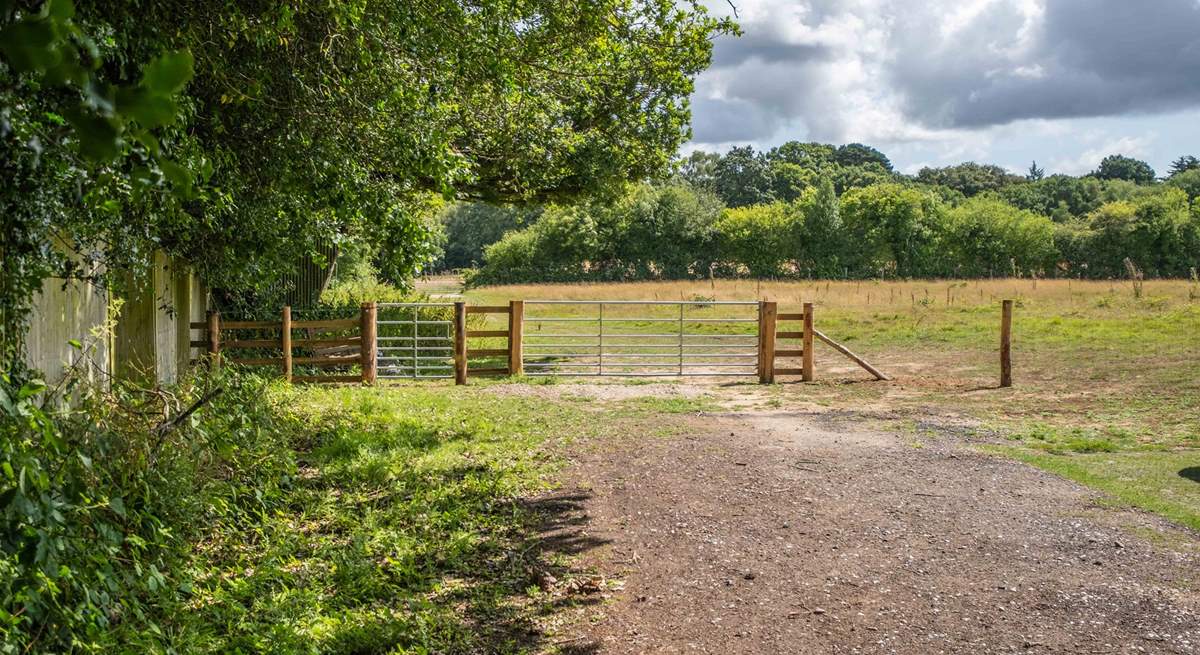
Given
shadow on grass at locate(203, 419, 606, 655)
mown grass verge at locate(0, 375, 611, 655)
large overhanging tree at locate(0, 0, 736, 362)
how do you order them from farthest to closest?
1. large overhanging tree at locate(0, 0, 736, 362)
2. shadow on grass at locate(203, 419, 606, 655)
3. mown grass verge at locate(0, 375, 611, 655)

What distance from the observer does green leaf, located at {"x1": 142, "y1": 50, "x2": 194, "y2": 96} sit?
80 centimetres

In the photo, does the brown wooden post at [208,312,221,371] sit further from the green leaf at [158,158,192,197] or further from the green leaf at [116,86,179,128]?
the green leaf at [116,86,179,128]

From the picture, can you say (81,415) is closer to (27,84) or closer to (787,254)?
(27,84)

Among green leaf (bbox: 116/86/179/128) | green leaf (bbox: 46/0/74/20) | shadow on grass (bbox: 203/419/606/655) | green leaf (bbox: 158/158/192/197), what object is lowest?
shadow on grass (bbox: 203/419/606/655)

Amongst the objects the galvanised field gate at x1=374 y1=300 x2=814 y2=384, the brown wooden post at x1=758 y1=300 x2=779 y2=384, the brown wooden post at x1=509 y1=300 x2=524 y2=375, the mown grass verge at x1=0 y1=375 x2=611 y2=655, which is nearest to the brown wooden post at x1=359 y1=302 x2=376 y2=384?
the galvanised field gate at x1=374 y1=300 x2=814 y2=384

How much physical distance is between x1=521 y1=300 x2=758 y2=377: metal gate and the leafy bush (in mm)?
7358

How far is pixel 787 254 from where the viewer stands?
57531 mm

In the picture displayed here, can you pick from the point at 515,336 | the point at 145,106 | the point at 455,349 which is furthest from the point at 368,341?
the point at 145,106

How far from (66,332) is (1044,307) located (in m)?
24.3

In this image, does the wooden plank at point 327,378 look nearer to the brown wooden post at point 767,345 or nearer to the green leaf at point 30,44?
the brown wooden post at point 767,345

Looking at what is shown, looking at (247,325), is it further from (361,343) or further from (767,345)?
(767,345)

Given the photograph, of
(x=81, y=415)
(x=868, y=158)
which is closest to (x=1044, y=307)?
(x=81, y=415)

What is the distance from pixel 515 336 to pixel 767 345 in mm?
4078

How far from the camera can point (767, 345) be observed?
14961 millimetres
